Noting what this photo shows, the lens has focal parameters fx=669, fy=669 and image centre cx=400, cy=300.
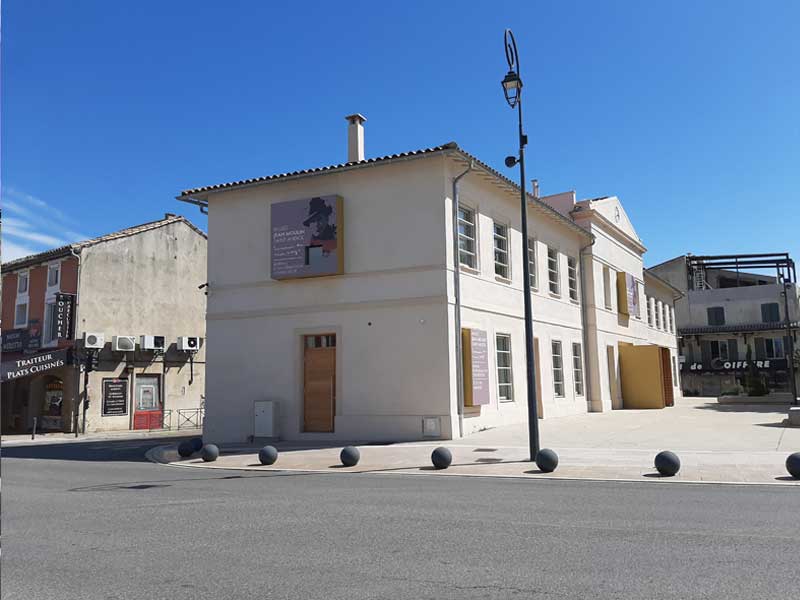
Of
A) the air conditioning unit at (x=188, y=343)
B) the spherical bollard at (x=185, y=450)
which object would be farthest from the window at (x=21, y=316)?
the spherical bollard at (x=185, y=450)

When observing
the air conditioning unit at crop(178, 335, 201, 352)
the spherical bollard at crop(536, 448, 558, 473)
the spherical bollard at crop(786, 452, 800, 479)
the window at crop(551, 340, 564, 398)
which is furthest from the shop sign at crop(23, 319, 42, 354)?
the spherical bollard at crop(786, 452, 800, 479)

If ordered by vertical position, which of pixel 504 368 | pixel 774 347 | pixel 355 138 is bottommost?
pixel 504 368

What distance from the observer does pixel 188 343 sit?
1226 inches

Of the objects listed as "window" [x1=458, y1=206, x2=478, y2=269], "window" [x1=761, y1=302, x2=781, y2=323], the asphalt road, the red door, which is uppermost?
"window" [x1=761, y1=302, x2=781, y2=323]

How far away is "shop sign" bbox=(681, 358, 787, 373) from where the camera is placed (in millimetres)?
50719

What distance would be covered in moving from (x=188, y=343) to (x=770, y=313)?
151ft

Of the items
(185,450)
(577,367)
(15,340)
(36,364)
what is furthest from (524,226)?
(15,340)

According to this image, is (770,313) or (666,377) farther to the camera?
(770,313)

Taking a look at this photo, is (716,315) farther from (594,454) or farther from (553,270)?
(594,454)

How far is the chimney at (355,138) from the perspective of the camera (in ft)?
67.3

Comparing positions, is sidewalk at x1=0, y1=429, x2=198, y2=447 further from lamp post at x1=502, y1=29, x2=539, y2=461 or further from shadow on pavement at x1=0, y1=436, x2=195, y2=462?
lamp post at x1=502, y1=29, x2=539, y2=461

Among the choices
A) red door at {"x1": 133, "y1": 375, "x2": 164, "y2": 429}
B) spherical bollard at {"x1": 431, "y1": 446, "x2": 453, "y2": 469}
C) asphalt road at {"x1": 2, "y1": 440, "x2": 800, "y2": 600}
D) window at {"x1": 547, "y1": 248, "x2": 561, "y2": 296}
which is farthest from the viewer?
red door at {"x1": 133, "y1": 375, "x2": 164, "y2": 429}

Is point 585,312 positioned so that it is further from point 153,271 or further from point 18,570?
point 18,570

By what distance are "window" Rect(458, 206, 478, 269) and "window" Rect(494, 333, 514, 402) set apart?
2.55 m
